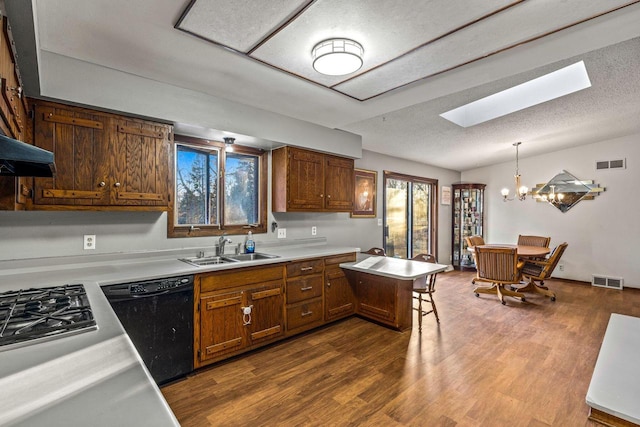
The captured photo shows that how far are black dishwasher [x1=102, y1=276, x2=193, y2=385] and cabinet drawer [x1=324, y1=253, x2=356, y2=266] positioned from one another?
1.50 m

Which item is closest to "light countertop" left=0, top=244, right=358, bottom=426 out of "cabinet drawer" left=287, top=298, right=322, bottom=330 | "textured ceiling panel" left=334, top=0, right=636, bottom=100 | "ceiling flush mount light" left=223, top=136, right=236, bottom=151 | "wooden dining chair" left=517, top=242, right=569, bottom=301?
Answer: "cabinet drawer" left=287, top=298, right=322, bottom=330

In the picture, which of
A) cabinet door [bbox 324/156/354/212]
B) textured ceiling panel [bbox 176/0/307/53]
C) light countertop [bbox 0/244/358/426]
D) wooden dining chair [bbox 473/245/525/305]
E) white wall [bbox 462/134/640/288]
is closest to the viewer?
light countertop [bbox 0/244/358/426]

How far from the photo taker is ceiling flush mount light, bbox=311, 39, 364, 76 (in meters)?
2.00

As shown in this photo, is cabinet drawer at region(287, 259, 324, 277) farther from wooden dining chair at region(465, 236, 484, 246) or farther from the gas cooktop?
wooden dining chair at region(465, 236, 484, 246)

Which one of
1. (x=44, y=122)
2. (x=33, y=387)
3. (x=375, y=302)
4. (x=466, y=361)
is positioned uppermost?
(x=44, y=122)

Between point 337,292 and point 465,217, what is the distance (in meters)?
4.63

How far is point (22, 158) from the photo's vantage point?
116cm

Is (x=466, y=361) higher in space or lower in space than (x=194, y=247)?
lower

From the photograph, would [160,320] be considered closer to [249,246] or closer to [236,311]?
[236,311]

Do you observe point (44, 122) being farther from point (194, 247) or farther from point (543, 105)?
point (543, 105)

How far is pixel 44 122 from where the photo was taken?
6.71 feet

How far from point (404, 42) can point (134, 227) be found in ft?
8.39

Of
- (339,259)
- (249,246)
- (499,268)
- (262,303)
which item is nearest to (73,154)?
(249,246)

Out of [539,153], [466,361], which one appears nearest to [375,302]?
[466,361]
